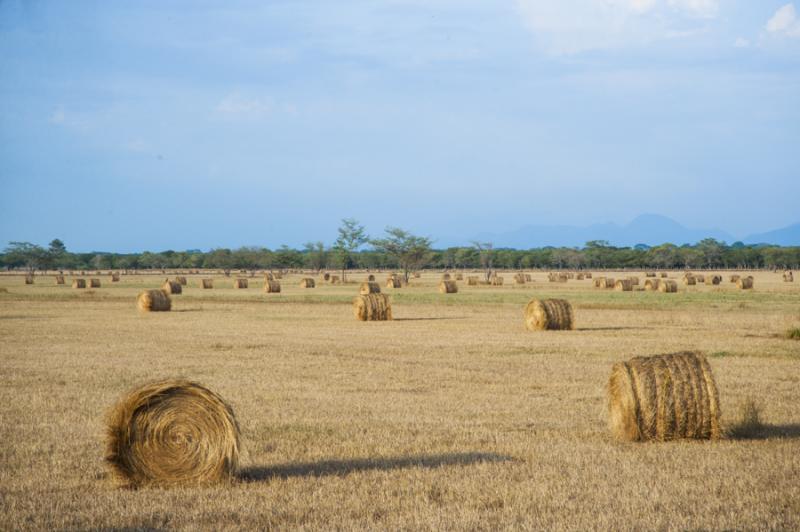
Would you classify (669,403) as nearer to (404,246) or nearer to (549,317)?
(549,317)

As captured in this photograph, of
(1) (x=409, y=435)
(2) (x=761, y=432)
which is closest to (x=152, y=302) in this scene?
(1) (x=409, y=435)

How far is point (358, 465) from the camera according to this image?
10.8 meters

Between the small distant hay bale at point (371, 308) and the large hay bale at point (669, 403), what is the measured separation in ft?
75.1

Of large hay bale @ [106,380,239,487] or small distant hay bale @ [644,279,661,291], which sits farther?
small distant hay bale @ [644,279,661,291]

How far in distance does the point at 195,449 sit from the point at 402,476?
2.27 meters

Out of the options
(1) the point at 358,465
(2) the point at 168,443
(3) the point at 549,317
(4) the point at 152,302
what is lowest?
(1) the point at 358,465

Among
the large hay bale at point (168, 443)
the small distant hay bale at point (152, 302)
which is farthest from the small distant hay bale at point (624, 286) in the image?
the large hay bale at point (168, 443)

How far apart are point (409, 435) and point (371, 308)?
73.0ft

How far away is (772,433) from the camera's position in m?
12.5

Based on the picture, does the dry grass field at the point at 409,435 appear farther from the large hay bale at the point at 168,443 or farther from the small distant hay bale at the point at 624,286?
the small distant hay bale at the point at 624,286

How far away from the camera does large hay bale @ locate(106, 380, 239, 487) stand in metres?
9.91

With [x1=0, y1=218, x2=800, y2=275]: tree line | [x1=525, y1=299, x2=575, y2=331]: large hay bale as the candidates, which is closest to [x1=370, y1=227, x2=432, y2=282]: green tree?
[x1=0, y1=218, x2=800, y2=275]: tree line

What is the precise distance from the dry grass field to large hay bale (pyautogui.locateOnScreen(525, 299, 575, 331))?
924 mm

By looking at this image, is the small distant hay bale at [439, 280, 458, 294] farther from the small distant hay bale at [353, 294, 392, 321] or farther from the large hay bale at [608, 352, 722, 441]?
the large hay bale at [608, 352, 722, 441]
